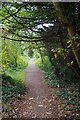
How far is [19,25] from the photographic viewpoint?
5.95m

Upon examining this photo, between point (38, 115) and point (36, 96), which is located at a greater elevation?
point (38, 115)

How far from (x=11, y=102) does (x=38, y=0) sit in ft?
19.5

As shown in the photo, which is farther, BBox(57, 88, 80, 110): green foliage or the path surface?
BBox(57, 88, 80, 110): green foliage

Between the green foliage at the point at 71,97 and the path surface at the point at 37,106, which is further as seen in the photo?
the green foliage at the point at 71,97

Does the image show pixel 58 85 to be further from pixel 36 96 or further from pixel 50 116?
pixel 50 116

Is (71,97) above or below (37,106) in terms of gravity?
below

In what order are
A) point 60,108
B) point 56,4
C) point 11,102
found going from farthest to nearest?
point 11,102 < point 60,108 < point 56,4

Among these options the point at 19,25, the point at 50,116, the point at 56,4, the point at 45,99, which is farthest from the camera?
the point at 45,99

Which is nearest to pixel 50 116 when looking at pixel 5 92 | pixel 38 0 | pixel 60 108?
pixel 60 108

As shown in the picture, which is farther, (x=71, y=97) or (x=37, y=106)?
(x=71, y=97)

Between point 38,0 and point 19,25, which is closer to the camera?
point 38,0

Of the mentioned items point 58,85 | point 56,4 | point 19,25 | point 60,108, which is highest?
point 56,4

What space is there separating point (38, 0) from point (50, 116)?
4.52 metres

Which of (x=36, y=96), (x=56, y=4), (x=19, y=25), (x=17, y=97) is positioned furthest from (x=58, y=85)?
(x=56, y=4)
